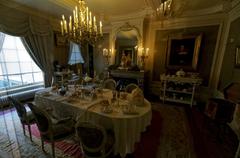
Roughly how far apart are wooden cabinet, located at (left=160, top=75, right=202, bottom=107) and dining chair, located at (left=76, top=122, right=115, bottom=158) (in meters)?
2.99

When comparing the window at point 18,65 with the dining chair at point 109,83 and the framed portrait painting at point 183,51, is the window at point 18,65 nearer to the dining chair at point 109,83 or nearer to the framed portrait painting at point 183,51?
the dining chair at point 109,83

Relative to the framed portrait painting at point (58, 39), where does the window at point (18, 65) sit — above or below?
below

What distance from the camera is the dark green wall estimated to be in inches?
147

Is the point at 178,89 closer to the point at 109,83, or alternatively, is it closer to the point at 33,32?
the point at 109,83

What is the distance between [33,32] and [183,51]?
458 cm

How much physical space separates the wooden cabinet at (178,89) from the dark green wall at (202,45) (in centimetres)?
55

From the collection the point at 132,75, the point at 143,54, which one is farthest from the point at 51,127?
the point at 143,54

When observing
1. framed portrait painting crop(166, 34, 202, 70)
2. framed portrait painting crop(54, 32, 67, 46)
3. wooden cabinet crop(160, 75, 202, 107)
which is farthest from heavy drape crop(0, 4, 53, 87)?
framed portrait painting crop(166, 34, 202, 70)

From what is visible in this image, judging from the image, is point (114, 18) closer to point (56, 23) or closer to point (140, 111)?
point (56, 23)

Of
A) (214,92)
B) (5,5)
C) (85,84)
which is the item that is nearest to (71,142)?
(85,84)

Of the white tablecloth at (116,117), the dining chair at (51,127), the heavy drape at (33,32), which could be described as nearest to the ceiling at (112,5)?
the heavy drape at (33,32)

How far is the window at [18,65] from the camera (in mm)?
3589

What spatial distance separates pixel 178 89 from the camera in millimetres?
4000

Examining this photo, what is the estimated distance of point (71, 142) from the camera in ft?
7.25
